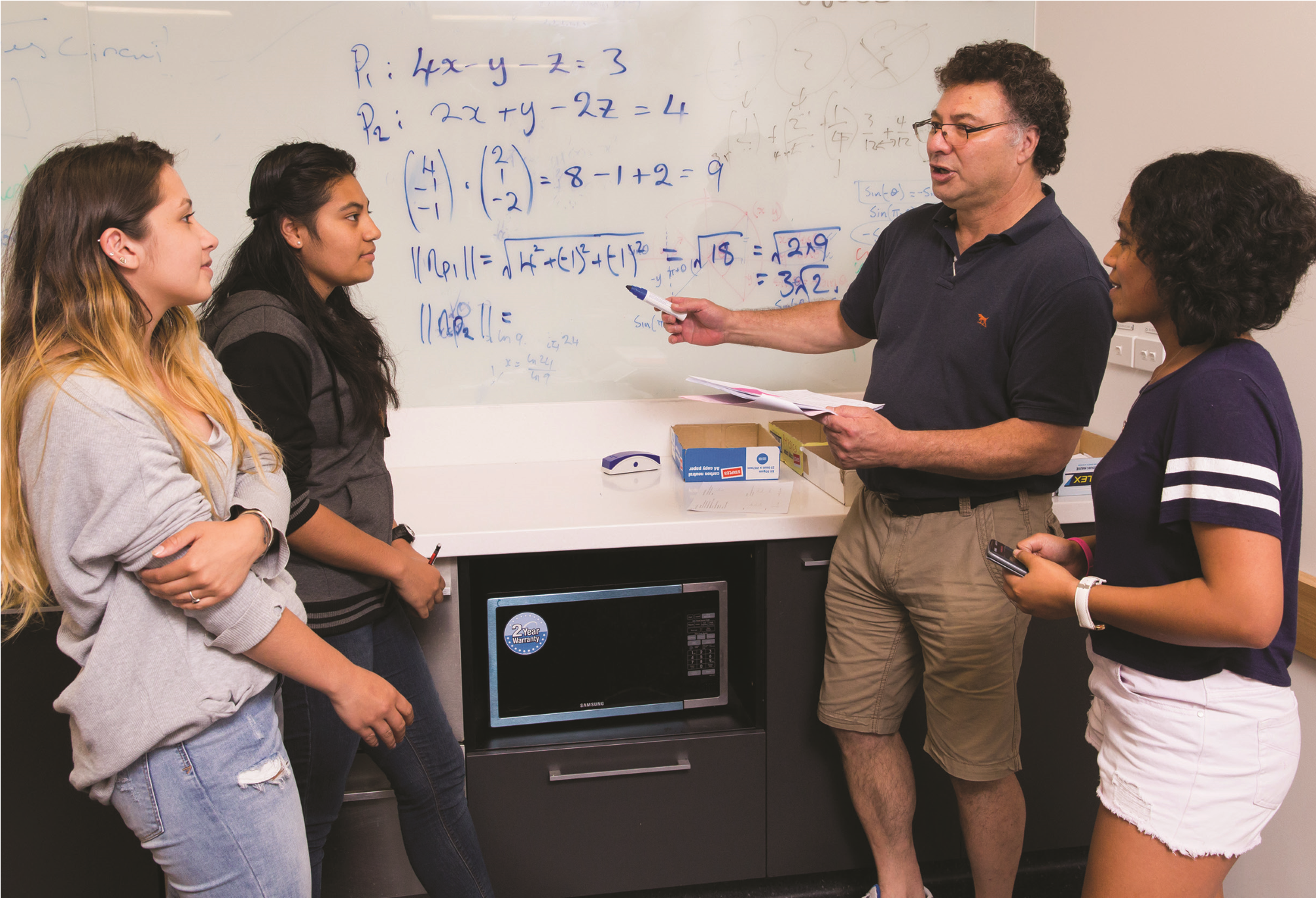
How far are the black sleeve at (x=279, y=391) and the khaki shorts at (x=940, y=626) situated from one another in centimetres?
93

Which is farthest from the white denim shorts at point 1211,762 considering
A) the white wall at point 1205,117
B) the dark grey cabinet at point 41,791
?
the dark grey cabinet at point 41,791

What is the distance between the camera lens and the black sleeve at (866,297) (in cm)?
176

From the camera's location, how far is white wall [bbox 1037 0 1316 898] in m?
1.58

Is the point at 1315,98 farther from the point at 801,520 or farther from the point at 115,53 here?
the point at 115,53

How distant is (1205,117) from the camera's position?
5.84 feet

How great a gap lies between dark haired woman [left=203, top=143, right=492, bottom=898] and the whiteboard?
2.26 ft

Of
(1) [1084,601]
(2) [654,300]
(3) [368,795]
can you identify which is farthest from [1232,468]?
(3) [368,795]

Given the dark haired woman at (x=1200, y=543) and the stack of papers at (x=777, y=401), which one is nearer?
the dark haired woman at (x=1200, y=543)

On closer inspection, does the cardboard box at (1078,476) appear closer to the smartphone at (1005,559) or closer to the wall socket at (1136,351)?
the wall socket at (1136,351)

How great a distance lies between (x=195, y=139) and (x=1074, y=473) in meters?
1.97

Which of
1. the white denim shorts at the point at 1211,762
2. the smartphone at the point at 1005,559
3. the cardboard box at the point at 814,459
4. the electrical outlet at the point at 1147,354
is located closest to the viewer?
the white denim shorts at the point at 1211,762

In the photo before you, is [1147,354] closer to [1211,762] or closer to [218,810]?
[1211,762]

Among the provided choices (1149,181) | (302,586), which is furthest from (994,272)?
(302,586)

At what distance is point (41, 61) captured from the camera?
1.99 meters
